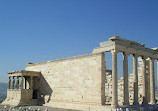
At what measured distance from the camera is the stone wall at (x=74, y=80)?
1914cm

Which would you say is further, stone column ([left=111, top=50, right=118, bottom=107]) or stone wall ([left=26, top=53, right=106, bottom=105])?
stone wall ([left=26, top=53, right=106, bottom=105])

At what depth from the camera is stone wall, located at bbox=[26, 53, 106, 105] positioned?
62.8 ft

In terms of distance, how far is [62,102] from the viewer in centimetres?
2269

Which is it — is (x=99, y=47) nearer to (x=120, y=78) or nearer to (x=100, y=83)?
(x=100, y=83)

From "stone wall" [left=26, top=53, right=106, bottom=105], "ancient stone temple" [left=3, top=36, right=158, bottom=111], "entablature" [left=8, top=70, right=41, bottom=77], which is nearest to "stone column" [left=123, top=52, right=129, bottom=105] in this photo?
"ancient stone temple" [left=3, top=36, right=158, bottom=111]

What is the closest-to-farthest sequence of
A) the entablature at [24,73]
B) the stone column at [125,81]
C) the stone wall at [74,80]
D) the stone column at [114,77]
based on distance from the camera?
the stone column at [114,77]
the stone column at [125,81]
the stone wall at [74,80]
the entablature at [24,73]

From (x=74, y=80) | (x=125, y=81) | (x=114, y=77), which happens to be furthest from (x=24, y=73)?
(x=125, y=81)

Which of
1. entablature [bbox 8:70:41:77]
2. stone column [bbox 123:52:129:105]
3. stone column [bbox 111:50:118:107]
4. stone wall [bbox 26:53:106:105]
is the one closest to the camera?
stone column [bbox 111:50:118:107]

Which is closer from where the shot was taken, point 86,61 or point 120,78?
point 86,61

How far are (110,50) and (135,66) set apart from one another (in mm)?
3393

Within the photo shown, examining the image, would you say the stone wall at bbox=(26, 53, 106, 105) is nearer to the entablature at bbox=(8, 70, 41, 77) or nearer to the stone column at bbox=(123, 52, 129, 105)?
the entablature at bbox=(8, 70, 41, 77)

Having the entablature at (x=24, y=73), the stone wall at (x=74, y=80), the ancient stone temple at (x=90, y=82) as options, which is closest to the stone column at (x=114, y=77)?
the ancient stone temple at (x=90, y=82)

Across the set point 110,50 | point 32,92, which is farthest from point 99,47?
point 32,92

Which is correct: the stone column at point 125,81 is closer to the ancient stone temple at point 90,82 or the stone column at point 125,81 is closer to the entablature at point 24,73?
the ancient stone temple at point 90,82
